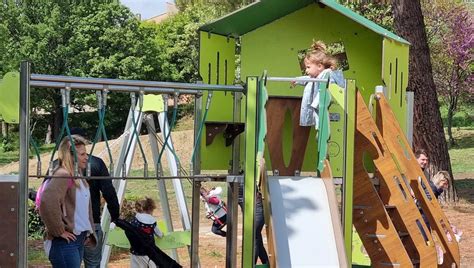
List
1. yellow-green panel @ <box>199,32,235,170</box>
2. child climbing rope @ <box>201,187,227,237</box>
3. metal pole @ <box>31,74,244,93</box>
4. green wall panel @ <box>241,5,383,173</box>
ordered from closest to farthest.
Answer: metal pole @ <box>31,74,244,93</box> → yellow-green panel @ <box>199,32,235,170</box> → green wall panel @ <box>241,5,383,173</box> → child climbing rope @ <box>201,187,227,237</box>

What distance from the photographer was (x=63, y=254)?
5.89 meters

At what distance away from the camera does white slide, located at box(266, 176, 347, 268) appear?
611 cm

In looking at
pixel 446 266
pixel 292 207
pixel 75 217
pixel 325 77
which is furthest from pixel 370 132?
pixel 75 217

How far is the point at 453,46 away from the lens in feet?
106

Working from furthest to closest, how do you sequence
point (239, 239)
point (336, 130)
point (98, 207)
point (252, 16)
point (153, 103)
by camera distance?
point (239, 239) → point (252, 16) → point (153, 103) → point (98, 207) → point (336, 130)

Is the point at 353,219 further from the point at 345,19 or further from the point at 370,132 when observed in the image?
the point at 345,19

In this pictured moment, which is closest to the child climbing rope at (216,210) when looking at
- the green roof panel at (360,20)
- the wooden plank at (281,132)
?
the wooden plank at (281,132)

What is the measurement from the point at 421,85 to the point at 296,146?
822 cm

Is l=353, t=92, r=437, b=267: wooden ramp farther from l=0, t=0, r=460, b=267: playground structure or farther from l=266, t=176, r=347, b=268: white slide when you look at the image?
l=266, t=176, r=347, b=268: white slide

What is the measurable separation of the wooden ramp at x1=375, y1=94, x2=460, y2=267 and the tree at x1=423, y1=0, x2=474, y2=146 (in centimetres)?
2456

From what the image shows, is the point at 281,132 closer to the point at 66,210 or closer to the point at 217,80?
the point at 217,80

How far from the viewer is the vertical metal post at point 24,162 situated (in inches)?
193

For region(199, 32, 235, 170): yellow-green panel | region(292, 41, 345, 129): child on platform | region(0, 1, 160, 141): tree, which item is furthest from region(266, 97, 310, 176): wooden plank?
region(0, 1, 160, 141): tree

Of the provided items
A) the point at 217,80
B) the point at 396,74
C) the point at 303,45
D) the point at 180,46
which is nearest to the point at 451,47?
the point at 180,46
